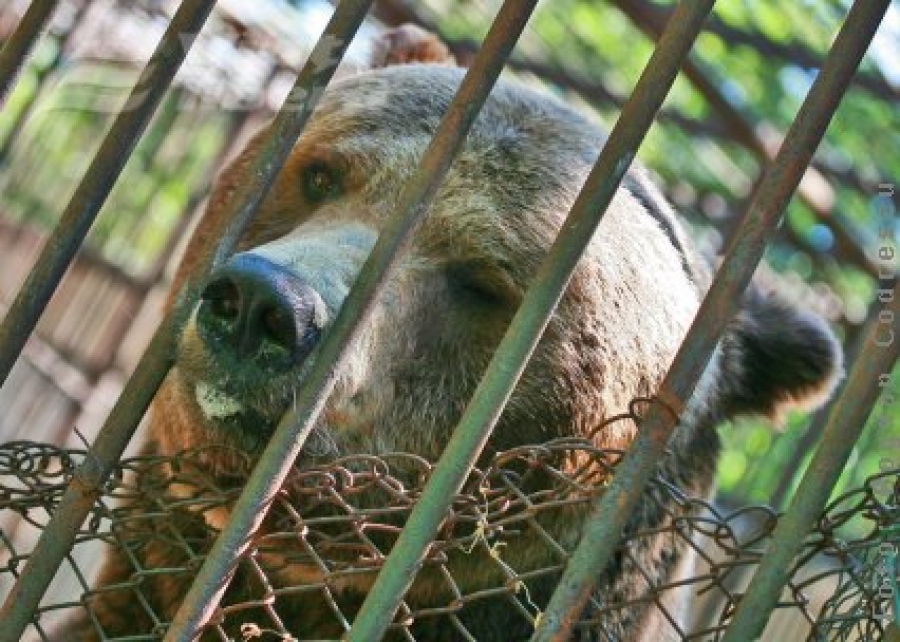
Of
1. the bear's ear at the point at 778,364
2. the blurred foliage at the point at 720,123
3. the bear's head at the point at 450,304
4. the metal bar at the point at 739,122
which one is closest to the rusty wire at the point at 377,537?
the bear's head at the point at 450,304

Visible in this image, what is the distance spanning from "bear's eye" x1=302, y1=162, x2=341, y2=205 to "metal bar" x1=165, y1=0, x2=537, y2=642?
56.1 inches

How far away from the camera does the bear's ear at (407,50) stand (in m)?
5.02

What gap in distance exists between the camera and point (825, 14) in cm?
601

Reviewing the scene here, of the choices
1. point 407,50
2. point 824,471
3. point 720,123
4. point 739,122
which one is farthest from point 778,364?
point 720,123

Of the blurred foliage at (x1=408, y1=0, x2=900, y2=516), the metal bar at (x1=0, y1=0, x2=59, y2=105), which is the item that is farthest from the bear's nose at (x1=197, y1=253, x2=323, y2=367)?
the blurred foliage at (x1=408, y1=0, x2=900, y2=516)

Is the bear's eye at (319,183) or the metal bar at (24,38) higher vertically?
the bear's eye at (319,183)

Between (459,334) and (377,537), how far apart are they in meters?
0.57

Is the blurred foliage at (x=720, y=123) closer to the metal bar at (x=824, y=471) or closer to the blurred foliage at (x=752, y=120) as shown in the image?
the blurred foliage at (x=752, y=120)

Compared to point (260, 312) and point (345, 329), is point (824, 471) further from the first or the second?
point (260, 312)

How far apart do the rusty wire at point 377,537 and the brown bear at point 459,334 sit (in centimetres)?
3

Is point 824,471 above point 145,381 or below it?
above

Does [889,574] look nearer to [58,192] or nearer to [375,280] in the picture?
[375,280]

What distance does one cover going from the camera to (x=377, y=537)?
10.8 ft

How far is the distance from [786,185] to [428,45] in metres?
3.15
